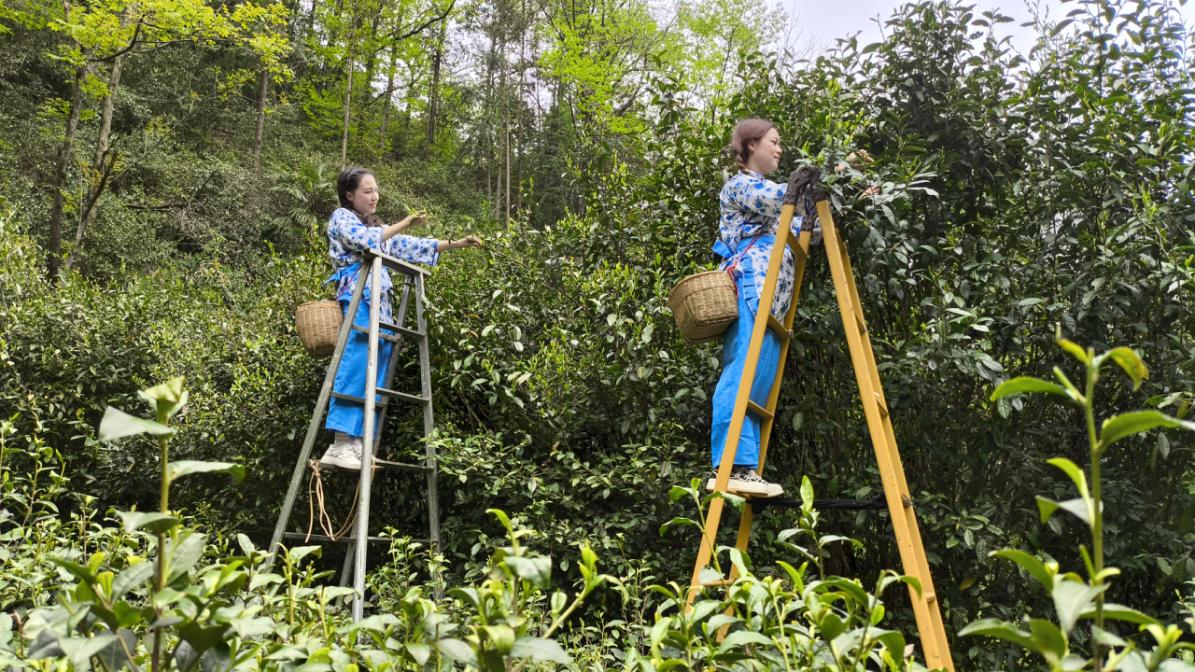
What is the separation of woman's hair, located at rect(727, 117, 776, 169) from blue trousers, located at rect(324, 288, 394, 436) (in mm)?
2053

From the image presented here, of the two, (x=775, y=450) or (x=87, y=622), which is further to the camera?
(x=775, y=450)

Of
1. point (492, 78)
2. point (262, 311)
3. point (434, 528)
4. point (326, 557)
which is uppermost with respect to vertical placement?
point (492, 78)

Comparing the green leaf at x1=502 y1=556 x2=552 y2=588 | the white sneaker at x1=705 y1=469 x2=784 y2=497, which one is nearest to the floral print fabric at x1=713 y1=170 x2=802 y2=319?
the white sneaker at x1=705 y1=469 x2=784 y2=497

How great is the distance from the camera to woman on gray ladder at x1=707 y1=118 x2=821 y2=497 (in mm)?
3189

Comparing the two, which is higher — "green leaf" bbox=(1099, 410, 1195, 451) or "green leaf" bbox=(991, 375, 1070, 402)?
"green leaf" bbox=(991, 375, 1070, 402)

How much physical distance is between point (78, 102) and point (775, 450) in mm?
12074

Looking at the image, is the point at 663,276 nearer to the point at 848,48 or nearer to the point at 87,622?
the point at 848,48

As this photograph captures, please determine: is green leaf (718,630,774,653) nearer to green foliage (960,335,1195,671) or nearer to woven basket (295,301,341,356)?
green foliage (960,335,1195,671)

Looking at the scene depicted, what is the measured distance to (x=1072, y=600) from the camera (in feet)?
2.52

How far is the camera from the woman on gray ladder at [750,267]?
319 cm

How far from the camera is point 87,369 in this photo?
555cm

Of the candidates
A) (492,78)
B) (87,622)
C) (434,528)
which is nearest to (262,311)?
(434,528)

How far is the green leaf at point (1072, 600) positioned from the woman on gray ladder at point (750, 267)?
2.28 m

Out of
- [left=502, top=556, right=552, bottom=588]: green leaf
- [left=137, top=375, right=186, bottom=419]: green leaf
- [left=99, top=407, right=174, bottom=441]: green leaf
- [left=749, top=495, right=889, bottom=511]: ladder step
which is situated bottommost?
[left=749, top=495, right=889, bottom=511]: ladder step
